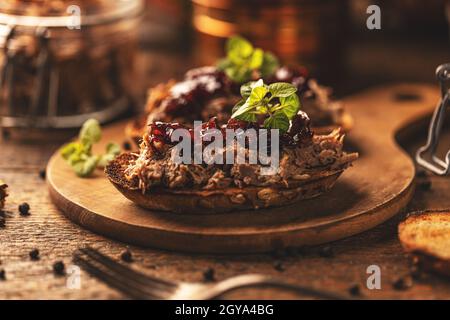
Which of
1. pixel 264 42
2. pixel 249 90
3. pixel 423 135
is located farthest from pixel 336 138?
pixel 264 42

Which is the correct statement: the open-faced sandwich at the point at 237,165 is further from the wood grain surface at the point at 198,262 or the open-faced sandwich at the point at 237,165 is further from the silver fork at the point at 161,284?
the silver fork at the point at 161,284

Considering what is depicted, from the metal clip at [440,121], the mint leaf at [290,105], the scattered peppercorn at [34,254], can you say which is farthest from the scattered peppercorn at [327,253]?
the scattered peppercorn at [34,254]

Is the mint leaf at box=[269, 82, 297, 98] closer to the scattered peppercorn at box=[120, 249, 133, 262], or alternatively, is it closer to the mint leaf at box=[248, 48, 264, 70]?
the mint leaf at box=[248, 48, 264, 70]

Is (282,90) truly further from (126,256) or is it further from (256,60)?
(126,256)

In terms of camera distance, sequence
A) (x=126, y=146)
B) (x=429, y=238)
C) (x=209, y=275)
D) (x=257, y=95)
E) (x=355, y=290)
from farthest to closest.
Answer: (x=126, y=146) → (x=257, y=95) → (x=429, y=238) → (x=209, y=275) → (x=355, y=290)

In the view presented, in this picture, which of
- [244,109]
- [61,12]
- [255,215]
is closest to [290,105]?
[244,109]
